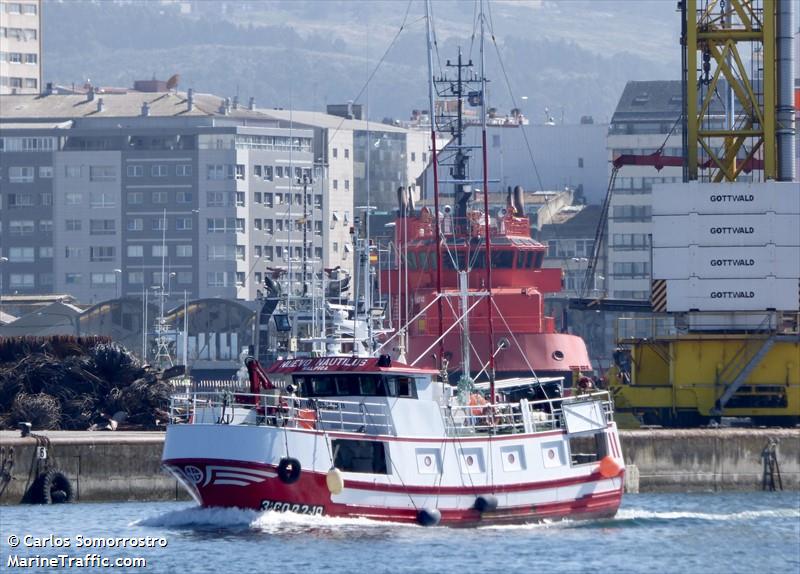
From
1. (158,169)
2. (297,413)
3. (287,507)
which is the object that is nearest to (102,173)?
(158,169)

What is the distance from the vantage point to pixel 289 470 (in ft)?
127

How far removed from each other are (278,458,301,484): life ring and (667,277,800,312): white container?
1826cm

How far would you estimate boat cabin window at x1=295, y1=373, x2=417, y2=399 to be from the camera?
133ft

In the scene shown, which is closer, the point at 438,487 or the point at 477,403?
the point at 438,487

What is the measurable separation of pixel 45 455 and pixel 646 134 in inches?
3564

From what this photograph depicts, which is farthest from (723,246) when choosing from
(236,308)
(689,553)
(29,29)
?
(29,29)

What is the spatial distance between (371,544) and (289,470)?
7.36 ft

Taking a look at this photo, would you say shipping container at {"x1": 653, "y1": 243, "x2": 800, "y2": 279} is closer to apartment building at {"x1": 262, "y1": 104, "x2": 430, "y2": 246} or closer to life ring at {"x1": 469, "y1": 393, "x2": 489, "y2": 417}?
life ring at {"x1": 469, "y1": 393, "x2": 489, "y2": 417}

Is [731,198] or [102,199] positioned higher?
[102,199]

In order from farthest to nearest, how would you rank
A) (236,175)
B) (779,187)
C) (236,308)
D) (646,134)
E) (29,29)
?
1. (29,29)
2. (236,175)
3. (646,134)
4. (236,308)
5. (779,187)

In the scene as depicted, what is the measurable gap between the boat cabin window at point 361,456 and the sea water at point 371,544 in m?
1.06

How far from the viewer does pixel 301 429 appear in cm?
3884

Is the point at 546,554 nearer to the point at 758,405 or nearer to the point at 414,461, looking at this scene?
the point at 414,461

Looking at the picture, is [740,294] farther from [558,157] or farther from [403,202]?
[558,157]
